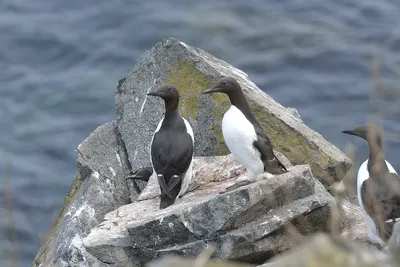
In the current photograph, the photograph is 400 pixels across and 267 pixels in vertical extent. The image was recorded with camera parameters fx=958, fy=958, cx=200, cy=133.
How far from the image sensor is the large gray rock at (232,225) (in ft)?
22.5

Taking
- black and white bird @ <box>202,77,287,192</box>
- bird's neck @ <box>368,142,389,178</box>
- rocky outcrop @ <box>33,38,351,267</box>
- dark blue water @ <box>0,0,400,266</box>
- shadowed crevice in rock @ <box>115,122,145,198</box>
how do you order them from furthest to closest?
1. dark blue water @ <box>0,0,400,266</box>
2. shadowed crevice in rock @ <box>115,122,145,198</box>
3. rocky outcrop @ <box>33,38,351,267</box>
4. black and white bird @ <box>202,77,287,192</box>
5. bird's neck @ <box>368,142,389,178</box>

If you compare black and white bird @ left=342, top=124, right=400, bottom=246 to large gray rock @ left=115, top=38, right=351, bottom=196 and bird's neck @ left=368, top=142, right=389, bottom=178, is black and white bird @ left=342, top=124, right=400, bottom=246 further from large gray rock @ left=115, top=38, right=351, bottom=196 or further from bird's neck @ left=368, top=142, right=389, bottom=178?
large gray rock @ left=115, top=38, right=351, bottom=196

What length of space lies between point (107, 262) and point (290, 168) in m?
1.69

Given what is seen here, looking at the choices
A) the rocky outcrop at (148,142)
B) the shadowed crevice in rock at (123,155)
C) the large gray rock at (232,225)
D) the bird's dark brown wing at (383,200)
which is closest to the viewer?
the bird's dark brown wing at (383,200)

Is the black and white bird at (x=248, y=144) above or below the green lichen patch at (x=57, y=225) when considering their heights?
above

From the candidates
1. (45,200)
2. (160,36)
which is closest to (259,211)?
(45,200)

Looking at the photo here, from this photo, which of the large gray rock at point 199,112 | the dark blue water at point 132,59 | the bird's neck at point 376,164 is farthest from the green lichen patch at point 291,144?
the dark blue water at point 132,59

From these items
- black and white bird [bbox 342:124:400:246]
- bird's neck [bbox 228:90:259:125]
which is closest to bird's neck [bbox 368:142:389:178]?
black and white bird [bbox 342:124:400:246]

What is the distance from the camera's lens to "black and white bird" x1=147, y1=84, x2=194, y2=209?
7795mm

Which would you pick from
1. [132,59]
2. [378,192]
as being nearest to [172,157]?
[378,192]

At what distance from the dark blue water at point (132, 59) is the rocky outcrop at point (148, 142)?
7.99ft

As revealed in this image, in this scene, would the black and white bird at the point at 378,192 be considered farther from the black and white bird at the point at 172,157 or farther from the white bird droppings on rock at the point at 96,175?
the white bird droppings on rock at the point at 96,175

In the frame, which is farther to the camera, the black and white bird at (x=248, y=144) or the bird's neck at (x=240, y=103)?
the bird's neck at (x=240, y=103)

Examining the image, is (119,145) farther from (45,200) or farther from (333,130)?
(333,130)
